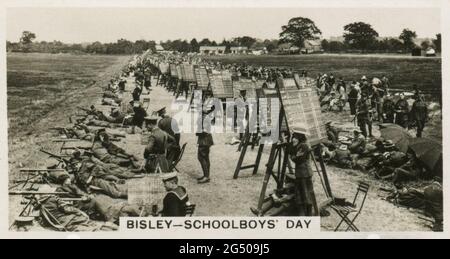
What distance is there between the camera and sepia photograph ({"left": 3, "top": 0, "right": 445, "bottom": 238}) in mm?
10789

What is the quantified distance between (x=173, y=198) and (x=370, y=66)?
256 inches

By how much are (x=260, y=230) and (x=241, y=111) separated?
3.30m

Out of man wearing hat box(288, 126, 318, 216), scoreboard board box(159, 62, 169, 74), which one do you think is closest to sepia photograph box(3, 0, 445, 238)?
man wearing hat box(288, 126, 318, 216)

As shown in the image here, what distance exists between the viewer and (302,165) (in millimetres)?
10031

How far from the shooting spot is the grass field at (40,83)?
1170 cm

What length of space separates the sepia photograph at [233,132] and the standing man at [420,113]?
44mm

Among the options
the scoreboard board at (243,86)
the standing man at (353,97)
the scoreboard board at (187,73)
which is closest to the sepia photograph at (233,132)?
the scoreboard board at (243,86)

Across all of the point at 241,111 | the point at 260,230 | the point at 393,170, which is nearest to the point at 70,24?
the point at 241,111

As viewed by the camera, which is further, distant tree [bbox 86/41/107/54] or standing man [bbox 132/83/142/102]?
standing man [bbox 132/83/142/102]

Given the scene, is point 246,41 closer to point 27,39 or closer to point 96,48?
point 96,48

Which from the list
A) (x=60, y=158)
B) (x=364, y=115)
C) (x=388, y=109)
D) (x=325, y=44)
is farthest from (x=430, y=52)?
(x=60, y=158)

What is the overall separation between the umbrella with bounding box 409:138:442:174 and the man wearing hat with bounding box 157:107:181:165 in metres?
5.22

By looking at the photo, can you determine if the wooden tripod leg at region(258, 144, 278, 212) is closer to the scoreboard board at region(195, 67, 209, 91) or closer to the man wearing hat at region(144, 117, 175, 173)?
the man wearing hat at region(144, 117, 175, 173)
